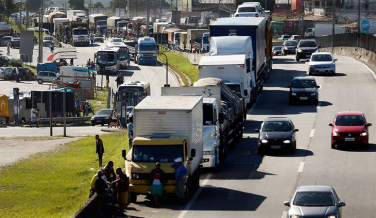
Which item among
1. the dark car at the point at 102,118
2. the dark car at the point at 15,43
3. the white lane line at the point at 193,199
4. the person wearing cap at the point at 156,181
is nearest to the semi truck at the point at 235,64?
the dark car at the point at 102,118

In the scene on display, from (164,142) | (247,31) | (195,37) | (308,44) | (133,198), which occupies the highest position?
(247,31)

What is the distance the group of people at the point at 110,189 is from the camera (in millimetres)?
21250

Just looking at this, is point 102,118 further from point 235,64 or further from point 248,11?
point 248,11

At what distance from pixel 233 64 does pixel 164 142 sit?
18793mm

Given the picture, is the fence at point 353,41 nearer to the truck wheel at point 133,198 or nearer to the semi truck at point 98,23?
the truck wheel at point 133,198

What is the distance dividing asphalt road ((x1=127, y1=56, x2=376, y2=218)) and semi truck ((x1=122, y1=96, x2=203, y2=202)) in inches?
28.0

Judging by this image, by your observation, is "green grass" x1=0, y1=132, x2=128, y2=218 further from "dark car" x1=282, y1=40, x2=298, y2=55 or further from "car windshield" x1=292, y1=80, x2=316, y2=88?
"dark car" x1=282, y1=40, x2=298, y2=55

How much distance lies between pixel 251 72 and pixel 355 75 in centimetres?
1608

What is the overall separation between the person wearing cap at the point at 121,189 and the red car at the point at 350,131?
540 inches

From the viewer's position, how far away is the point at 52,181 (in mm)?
28484

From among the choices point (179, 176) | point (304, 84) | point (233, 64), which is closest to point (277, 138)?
point (179, 176)

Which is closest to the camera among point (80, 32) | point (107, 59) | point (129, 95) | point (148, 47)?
point (129, 95)

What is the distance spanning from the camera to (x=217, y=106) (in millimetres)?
30750

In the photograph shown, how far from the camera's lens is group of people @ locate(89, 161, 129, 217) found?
21.2 metres
